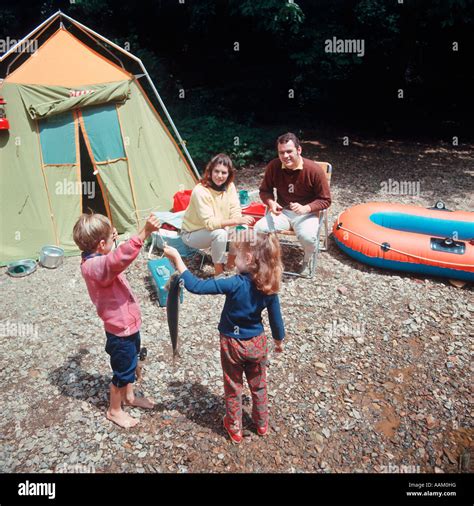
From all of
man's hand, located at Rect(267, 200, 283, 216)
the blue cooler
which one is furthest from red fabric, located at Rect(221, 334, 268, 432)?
man's hand, located at Rect(267, 200, 283, 216)

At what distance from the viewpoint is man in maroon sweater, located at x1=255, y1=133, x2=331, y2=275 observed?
510 cm

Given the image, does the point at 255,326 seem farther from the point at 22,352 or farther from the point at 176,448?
the point at 22,352

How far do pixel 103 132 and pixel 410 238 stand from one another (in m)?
4.48

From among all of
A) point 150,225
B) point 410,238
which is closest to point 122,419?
point 150,225

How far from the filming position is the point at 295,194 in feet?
17.6

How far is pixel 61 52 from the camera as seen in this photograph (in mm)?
5820

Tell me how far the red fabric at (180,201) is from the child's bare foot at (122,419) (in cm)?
360

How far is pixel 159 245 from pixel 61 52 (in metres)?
3.06

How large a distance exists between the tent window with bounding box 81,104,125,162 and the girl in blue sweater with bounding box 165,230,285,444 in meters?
3.85

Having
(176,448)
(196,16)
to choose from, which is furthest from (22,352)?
(196,16)

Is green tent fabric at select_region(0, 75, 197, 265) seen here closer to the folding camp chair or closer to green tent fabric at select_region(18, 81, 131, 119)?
green tent fabric at select_region(18, 81, 131, 119)

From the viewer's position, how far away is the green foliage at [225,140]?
9867 mm

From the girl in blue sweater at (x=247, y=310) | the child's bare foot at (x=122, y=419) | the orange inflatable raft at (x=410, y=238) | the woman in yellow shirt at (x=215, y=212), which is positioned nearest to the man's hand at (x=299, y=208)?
the woman in yellow shirt at (x=215, y=212)

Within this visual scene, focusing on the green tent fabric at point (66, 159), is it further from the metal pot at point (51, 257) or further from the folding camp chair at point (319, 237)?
the folding camp chair at point (319, 237)
